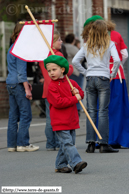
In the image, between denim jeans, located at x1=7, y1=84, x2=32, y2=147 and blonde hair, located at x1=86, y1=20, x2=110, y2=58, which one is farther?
denim jeans, located at x1=7, y1=84, x2=32, y2=147

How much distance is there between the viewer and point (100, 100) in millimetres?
6891

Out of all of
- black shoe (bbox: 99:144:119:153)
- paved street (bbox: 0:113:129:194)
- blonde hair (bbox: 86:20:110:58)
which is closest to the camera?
paved street (bbox: 0:113:129:194)

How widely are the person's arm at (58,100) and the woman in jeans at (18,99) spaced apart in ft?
5.61

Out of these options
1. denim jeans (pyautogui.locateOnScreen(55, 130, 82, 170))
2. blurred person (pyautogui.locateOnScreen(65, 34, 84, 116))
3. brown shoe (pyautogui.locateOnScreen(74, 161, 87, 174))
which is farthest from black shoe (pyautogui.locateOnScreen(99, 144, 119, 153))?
blurred person (pyautogui.locateOnScreen(65, 34, 84, 116))

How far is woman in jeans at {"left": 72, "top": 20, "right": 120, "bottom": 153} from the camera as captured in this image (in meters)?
6.79

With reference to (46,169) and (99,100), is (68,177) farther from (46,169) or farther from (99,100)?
(99,100)

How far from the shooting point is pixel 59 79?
544cm

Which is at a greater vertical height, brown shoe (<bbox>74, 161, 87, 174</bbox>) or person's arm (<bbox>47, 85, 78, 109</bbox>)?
person's arm (<bbox>47, 85, 78, 109</bbox>)

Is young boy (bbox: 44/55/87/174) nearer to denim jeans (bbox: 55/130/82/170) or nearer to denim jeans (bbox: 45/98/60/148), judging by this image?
denim jeans (bbox: 55/130/82/170)

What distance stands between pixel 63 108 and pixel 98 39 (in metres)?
1.73

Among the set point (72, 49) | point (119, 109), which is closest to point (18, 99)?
point (119, 109)

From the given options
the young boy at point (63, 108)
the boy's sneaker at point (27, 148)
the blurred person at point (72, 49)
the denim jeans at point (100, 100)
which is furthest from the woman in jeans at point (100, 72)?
the blurred person at point (72, 49)

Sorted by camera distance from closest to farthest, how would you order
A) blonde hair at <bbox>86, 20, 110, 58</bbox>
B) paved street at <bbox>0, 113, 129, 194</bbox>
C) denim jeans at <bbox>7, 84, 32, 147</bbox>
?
paved street at <bbox>0, 113, 129, 194</bbox>
blonde hair at <bbox>86, 20, 110, 58</bbox>
denim jeans at <bbox>7, 84, 32, 147</bbox>

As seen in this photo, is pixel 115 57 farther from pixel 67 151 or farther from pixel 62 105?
pixel 67 151
